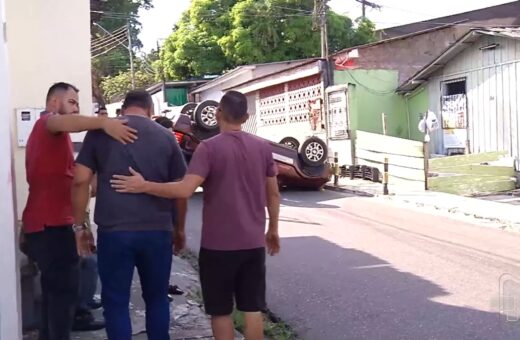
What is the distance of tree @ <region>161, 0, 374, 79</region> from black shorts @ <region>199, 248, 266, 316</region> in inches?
1273

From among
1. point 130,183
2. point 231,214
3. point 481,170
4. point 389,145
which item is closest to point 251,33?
point 389,145

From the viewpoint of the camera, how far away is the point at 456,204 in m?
14.2

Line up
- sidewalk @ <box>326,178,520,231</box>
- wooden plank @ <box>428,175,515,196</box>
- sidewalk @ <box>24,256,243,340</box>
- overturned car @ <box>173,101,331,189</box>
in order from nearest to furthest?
sidewalk @ <box>24,256,243,340</box> → sidewalk @ <box>326,178,520,231</box> → wooden plank @ <box>428,175,515,196</box> → overturned car @ <box>173,101,331,189</box>

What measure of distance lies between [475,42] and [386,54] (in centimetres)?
728

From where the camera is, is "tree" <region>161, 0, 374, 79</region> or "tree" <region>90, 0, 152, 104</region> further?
"tree" <region>161, 0, 374, 79</region>

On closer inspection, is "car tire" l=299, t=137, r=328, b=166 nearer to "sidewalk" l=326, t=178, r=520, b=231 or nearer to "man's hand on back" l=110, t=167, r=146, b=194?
"sidewalk" l=326, t=178, r=520, b=231

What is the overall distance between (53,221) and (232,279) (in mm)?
1216

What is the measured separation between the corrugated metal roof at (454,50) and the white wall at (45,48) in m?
12.9

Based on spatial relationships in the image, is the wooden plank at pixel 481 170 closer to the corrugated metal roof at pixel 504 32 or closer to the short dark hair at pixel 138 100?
the corrugated metal roof at pixel 504 32

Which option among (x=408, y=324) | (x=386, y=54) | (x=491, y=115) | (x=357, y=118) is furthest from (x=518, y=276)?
(x=386, y=54)

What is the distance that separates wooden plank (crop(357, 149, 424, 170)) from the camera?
661 inches

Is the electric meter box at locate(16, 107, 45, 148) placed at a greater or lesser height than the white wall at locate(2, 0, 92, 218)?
lesser

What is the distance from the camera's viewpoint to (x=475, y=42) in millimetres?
19375

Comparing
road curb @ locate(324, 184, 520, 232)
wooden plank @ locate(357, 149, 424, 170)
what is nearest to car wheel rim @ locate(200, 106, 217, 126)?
road curb @ locate(324, 184, 520, 232)
